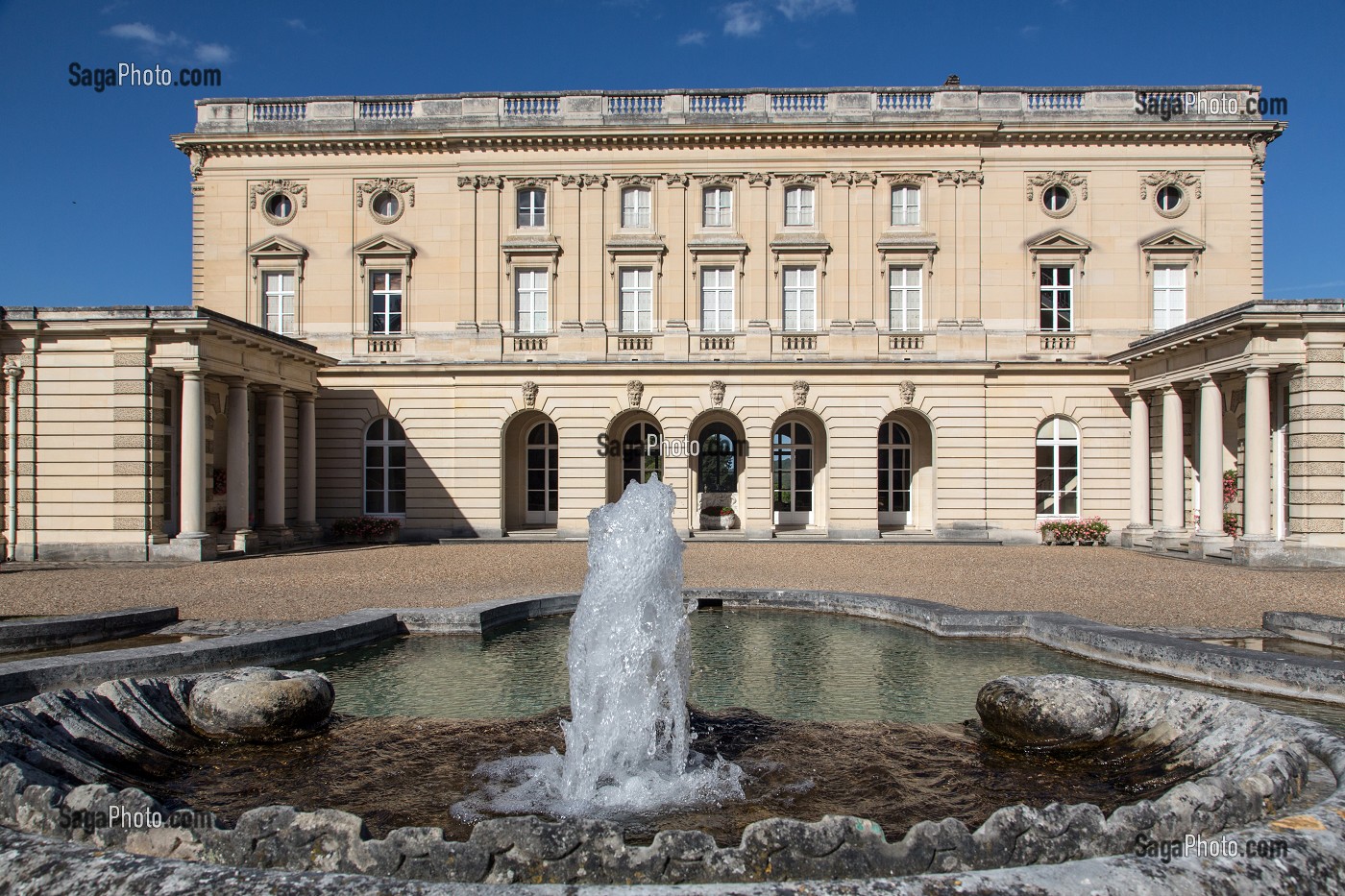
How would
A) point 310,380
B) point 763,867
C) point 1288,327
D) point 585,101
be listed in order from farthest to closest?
point 585,101 → point 310,380 → point 1288,327 → point 763,867

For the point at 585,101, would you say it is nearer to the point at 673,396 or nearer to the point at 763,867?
the point at 673,396

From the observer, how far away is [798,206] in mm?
26844

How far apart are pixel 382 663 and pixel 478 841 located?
216 inches

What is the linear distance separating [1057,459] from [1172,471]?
3.88 meters

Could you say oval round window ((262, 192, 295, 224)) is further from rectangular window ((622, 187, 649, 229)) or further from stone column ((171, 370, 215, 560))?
rectangular window ((622, 187, 649, 229))

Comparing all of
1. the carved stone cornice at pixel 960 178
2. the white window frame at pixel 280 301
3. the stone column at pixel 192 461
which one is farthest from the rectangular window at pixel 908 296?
the stone column at pixel 192 461

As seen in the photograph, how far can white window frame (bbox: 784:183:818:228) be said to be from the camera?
87.9ft

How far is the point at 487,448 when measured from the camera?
26438 millimetres

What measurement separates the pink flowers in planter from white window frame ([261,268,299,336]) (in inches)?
945

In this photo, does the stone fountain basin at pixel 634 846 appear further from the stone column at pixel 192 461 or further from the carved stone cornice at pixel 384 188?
the carved stone cornice at pixel 384 188

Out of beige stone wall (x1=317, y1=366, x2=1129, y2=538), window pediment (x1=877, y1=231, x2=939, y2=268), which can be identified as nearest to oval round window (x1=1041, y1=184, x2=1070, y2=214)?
window pediment (x1=877, y1=231, x2=939, y2=268)

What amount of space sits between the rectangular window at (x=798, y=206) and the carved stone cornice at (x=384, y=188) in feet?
38.7

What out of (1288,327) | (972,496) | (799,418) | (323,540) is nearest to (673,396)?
(799,418)

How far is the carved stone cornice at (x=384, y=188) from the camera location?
1063 inches
